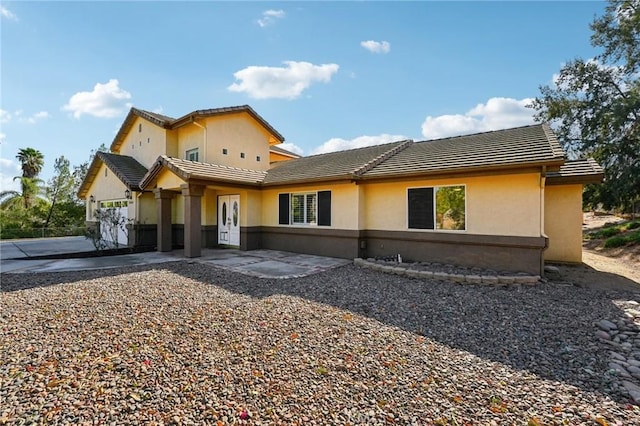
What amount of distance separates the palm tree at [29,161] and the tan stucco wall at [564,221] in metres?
42.8

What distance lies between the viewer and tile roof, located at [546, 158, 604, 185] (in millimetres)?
9602

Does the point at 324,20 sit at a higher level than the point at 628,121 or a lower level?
higher

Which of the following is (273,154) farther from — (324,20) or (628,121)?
(628,121)

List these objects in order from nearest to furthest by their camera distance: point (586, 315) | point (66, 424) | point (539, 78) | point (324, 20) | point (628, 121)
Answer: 1. point (66, 424)
2. point (586, 315)
3. point (324, 20)
4. point (628, 121)
5. point (539, 78)

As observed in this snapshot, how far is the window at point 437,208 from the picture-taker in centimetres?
962

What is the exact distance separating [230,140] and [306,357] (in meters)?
14.0

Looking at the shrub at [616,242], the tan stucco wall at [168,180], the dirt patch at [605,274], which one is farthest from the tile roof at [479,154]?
the shrub at [616,242]

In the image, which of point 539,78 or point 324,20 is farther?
point 539,78

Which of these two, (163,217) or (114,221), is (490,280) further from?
(114,221)

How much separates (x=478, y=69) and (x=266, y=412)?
13.5 metres

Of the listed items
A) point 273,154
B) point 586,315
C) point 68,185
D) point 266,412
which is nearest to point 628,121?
point 586,315

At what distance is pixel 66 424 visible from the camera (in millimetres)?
2703

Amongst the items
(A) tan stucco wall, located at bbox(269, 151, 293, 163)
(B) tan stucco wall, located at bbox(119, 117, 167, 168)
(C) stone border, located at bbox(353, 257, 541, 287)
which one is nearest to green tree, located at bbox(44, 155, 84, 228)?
(B) tan stucco wall, located at bbox(119, 117, 167, 168)

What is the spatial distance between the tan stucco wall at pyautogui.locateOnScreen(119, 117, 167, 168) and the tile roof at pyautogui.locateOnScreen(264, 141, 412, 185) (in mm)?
6745
